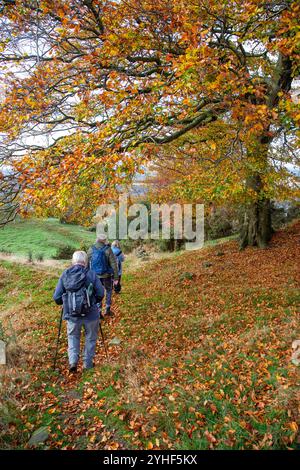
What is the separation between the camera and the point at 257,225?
15.3 m

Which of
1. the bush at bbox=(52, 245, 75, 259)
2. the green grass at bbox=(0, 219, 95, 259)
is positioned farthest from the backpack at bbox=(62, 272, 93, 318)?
the bush at bbox=(52, 245, 75, 259)

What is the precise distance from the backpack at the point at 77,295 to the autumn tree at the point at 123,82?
1.49 meters

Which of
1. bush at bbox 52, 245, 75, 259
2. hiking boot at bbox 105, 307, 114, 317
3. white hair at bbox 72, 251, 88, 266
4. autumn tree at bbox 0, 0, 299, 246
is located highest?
autumn tree at bbox 0, 0, 299, 246

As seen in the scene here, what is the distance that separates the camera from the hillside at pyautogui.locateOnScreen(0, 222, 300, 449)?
4004 mm

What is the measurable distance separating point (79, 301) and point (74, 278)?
45 cm

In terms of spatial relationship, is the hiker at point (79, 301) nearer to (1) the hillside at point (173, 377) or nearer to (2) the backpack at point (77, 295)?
(2) the backpack at point (77, 295)

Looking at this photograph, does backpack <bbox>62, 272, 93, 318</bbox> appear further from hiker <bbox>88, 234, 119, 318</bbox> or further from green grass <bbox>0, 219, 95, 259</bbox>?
green grass <bbox>0, 219, 95, 259</bbox>

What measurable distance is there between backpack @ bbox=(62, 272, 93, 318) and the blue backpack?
2.58 metres

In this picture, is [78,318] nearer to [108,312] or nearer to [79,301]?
[79,301]

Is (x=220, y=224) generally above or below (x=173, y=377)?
above

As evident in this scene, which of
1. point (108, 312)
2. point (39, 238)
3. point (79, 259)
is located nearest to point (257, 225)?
point (108, 312)

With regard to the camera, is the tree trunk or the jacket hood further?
the tree trunk

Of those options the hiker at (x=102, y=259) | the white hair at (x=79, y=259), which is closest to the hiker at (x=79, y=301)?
the white hair at (x=79, y=259)
